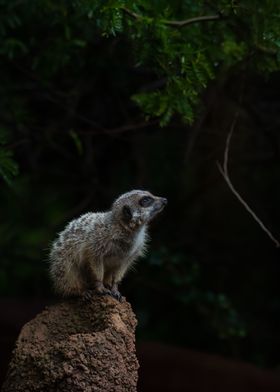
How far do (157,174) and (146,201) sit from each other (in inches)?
133

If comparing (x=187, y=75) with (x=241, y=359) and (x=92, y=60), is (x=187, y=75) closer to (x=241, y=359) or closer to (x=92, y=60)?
(x=92, y=60)

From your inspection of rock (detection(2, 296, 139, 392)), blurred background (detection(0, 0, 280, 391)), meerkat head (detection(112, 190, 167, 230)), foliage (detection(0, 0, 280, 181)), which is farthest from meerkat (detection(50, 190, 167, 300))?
blurred background (detection(0, 0, 280, 391))

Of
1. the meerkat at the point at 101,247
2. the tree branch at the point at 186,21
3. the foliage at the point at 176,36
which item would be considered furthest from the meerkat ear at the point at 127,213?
the tree branch at the point at 186,21

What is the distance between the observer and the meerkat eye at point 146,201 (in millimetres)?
4609

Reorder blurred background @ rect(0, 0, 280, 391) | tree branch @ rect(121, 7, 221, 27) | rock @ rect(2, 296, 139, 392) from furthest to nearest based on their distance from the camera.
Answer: blurred background @ rect(0, 0, 280, 391) → tree branch @ rect(121, 7, 221, 27) → rock @ rect(2, 296, 139, 392)

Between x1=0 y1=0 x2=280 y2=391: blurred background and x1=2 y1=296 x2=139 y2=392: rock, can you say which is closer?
x1=2 y1=296 x2=139 y2=392: rock

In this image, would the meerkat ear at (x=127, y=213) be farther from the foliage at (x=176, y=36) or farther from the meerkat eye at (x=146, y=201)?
the foliage at (x=176, y=36)

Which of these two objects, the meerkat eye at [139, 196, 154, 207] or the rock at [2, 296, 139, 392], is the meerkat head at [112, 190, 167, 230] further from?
the rock at [2, 296, 139, 392]

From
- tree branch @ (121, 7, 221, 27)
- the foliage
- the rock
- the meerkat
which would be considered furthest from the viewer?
tree branch @ (121, 7, 221, 27)

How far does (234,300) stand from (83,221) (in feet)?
14.8

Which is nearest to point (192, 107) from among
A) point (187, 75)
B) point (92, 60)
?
point (187, 75)

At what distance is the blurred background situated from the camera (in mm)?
6195

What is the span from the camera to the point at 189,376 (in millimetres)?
7461

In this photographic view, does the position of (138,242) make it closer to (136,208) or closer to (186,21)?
(136,208)
